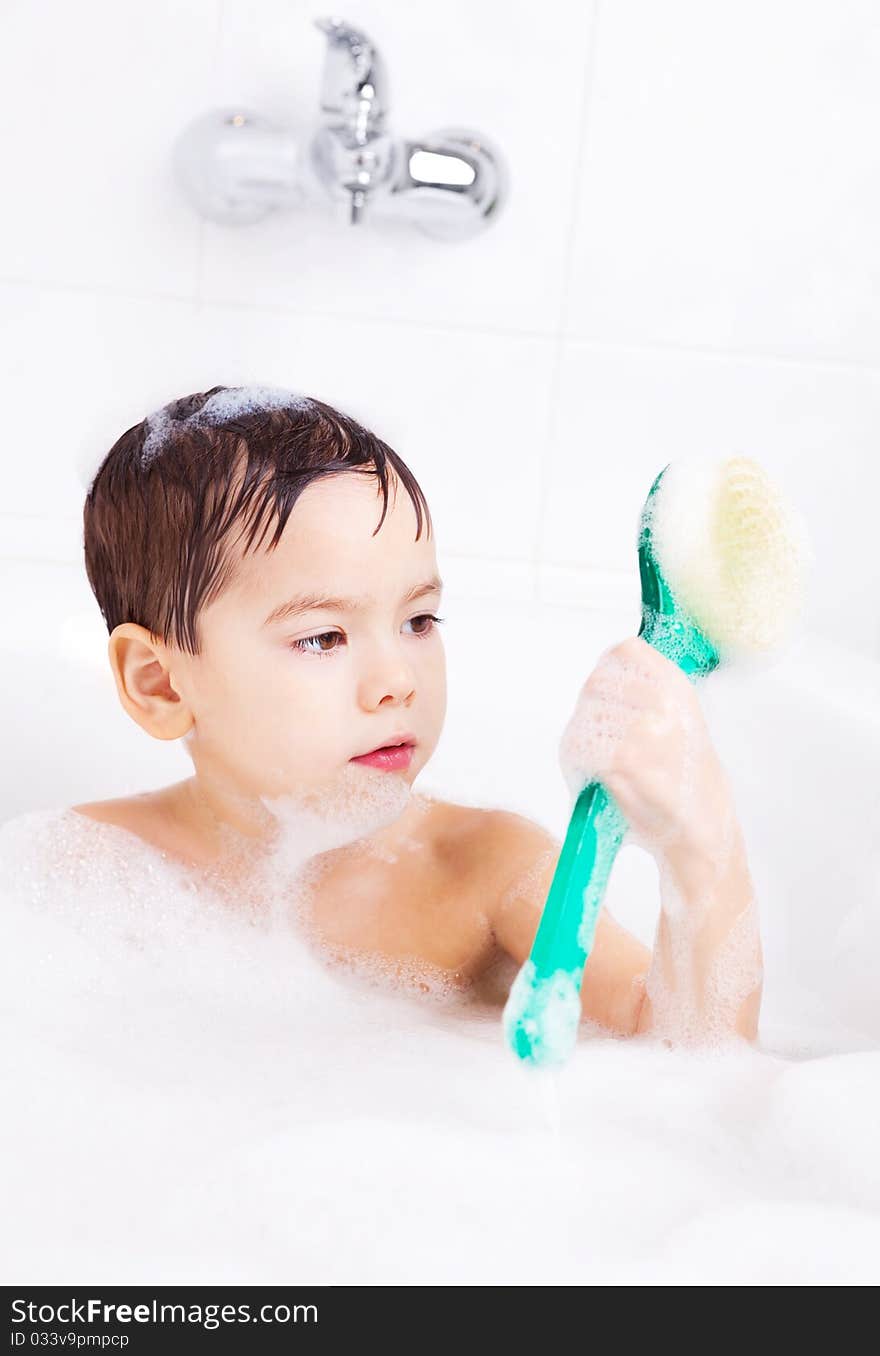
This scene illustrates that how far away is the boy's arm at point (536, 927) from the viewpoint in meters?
0.96

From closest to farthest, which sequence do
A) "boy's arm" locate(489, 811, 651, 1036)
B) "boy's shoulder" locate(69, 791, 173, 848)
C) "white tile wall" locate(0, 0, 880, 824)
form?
"boy's arm" locate(489, 811, 651, 1036) → "boy's shoulder" locate(69, 791, 173, 848) → "white tile wall" locate(0, 0, 880, 824)

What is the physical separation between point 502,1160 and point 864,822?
0.58 metres

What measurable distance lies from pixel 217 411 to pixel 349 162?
0.44m

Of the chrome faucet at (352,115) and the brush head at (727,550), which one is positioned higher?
the chrome faucet at (352,115)

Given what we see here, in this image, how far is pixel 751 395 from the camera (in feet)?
5.21

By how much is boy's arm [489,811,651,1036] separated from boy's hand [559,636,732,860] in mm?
191

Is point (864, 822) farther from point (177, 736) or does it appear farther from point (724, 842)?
point (177, 736)

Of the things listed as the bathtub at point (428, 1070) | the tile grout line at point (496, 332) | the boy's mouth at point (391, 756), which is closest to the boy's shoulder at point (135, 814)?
the bathtub at point (428, 1070)

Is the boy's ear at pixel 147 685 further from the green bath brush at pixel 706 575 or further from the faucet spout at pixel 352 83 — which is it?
the faucet spout at pixel 352 83

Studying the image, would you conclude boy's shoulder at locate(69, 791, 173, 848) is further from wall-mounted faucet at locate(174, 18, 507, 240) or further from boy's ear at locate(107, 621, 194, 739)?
wall-mounted faucet at locate(174, 18, 507, 240)

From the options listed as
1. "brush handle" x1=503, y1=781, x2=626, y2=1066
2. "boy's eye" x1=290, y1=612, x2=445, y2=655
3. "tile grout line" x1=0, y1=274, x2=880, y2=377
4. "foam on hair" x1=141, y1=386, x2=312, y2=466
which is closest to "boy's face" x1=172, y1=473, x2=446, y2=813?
"boy's eye" x1=290, y1=612, x2=445, y2=655

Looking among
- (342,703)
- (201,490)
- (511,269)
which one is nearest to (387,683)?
(342,703)

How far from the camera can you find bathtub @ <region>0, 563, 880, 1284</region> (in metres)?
0.68

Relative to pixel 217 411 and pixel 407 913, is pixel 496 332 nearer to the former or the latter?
pixel 217 411
